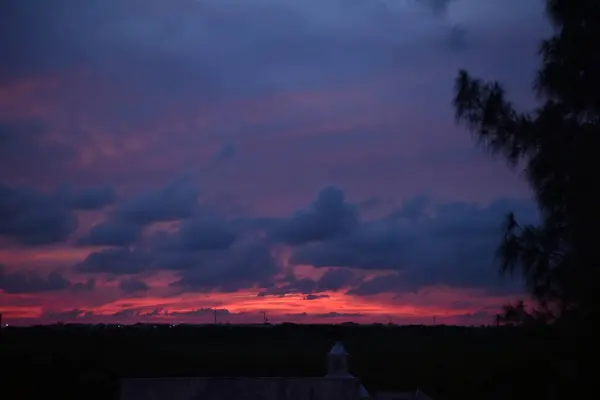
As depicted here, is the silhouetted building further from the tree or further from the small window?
the tree

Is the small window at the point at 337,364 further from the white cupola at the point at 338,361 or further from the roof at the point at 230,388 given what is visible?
the roof at the point at 230,388

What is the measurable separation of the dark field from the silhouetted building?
461 centimetres

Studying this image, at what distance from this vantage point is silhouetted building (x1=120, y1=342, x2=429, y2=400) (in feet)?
73.5

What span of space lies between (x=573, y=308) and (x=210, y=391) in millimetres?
10863

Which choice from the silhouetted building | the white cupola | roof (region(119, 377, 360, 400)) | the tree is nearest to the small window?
the white cupola

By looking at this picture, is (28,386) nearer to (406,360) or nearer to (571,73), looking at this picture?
(406,360)

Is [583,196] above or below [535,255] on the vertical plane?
above

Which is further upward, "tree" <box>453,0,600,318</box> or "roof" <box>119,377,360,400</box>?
"tree" <box>453,0,600,318</box>

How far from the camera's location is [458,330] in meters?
93.8

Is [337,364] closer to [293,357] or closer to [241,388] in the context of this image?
[241,388]

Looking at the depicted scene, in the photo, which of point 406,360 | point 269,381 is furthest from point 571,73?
point 406,360

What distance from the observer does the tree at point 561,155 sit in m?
16.7

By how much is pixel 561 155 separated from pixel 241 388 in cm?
1145

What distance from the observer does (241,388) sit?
910 inches
